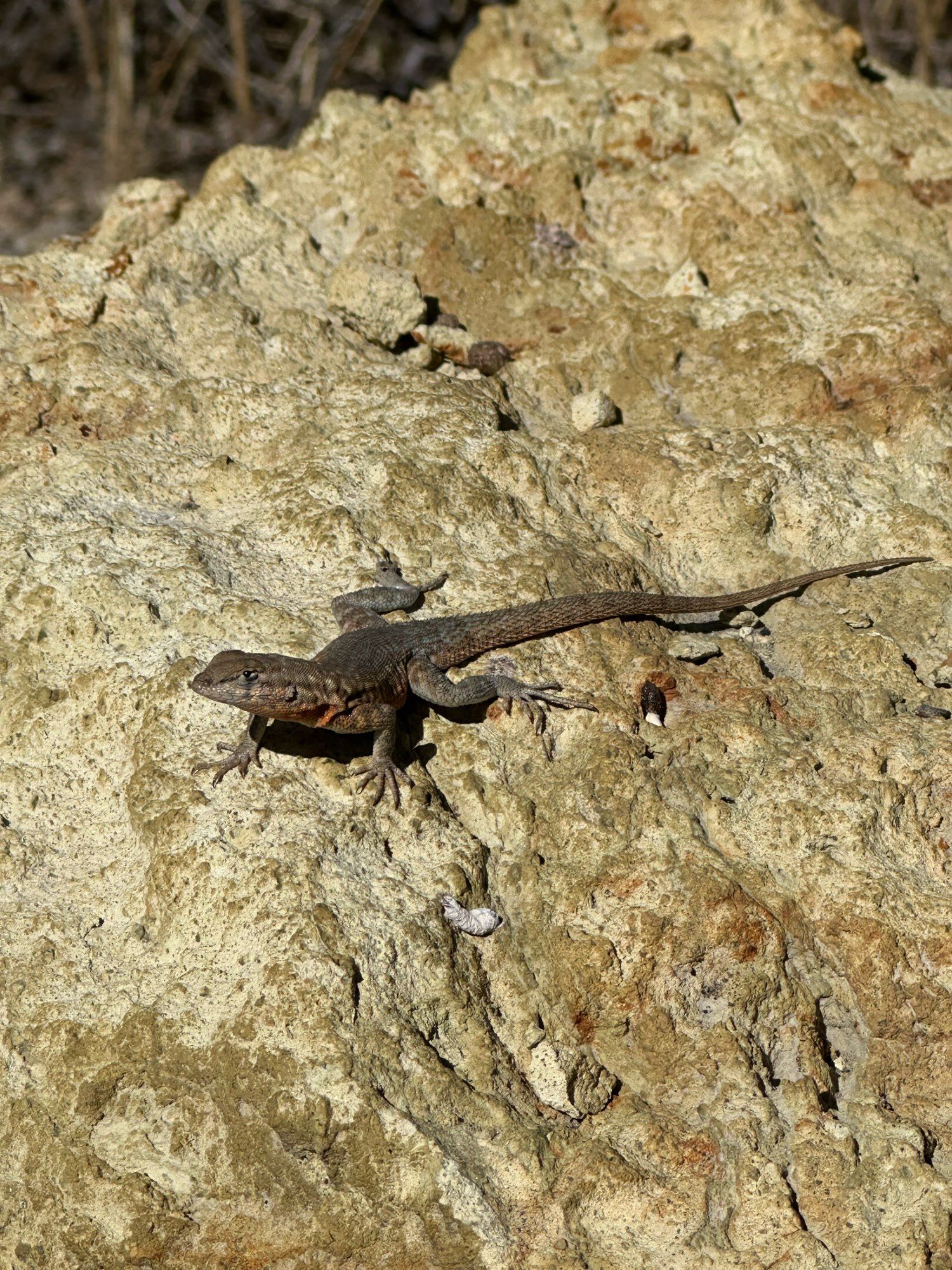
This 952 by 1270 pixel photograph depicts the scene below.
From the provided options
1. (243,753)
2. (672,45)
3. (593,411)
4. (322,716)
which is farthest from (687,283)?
(243,753)

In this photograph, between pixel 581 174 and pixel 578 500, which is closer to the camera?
pixel 578 500

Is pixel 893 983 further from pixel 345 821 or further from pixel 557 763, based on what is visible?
pixel 345 821

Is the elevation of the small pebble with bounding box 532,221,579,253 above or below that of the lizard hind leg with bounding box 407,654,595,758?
above

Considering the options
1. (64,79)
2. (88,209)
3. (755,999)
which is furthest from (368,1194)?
(64,79)

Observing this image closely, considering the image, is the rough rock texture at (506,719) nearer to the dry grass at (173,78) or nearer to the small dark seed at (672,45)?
the small dark seed at (672,45)

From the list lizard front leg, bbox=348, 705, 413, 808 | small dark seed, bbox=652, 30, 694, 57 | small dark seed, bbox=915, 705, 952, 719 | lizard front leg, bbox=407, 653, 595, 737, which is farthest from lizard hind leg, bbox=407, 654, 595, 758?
small dark seed, bbox=652, 30, 694, 57

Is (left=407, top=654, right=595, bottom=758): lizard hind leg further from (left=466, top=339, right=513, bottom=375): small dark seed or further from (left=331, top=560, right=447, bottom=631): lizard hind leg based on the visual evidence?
(left=466, top=339, right=513, bottom=375): small dark seed

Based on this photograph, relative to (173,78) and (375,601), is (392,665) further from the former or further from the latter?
(173,78)
